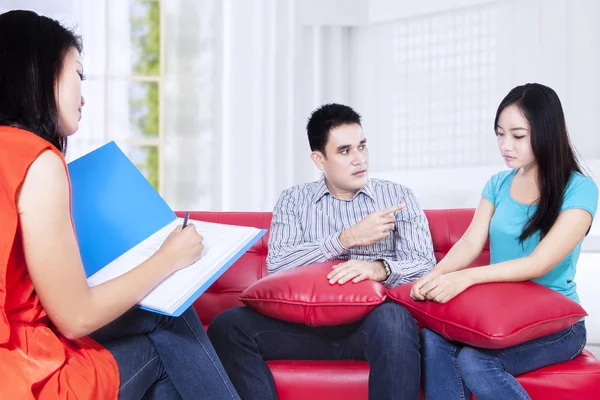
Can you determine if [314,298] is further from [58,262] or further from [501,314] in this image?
[58,262]

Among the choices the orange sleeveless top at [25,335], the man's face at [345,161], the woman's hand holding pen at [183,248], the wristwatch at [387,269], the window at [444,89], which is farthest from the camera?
the window at [444,89]

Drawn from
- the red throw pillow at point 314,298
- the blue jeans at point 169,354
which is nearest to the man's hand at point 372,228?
the red throw pillow at point 314,298

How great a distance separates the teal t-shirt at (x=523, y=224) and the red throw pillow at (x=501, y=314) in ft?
0.56

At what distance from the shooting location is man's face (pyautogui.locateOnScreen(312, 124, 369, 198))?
193cm

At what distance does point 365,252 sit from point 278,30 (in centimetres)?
212

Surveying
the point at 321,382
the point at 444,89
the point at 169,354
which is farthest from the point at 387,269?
the point at 444,89

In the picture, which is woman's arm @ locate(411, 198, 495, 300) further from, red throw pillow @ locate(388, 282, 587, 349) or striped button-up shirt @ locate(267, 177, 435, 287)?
red throw pillow @ locate(388, 282, 587, 349)

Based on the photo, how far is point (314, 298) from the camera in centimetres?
150

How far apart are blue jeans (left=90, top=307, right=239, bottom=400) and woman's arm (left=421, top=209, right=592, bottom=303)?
1.73 ft

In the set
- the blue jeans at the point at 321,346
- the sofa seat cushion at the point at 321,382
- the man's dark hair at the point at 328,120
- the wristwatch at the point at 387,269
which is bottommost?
the sofa seat cushion at the point at 321,382

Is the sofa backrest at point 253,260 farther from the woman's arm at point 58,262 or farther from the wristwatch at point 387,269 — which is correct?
the woman's arm at point 58,262

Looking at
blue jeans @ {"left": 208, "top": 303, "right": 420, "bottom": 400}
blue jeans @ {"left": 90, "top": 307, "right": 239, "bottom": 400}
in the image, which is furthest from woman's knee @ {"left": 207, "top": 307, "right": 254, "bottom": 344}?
blue jeans @ {"left": 90, "top": 307, "right": 239, "bottom": 400}

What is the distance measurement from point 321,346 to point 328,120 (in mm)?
715

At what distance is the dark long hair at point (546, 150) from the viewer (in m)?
1.57
